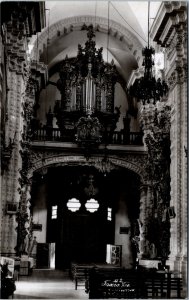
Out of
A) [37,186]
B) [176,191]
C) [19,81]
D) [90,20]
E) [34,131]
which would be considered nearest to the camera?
[176,191]

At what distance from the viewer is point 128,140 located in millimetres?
21938

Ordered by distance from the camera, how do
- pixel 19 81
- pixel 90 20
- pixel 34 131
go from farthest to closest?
pixel 90 20 < pixel 34 131 < pixel 19 81

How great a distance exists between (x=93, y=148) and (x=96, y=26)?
5665 millimetres

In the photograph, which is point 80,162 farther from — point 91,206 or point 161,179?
point 161,179

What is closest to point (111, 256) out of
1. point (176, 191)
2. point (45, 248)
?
point (45, 248)

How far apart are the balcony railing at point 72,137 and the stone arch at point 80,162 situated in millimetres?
716

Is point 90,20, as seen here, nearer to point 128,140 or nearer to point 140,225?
point 128,140

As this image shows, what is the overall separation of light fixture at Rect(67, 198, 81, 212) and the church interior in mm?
50

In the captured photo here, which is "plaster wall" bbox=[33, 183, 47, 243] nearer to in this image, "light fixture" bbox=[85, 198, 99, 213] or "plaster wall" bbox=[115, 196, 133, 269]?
"light fixture" bbox=[85, 198, 99, 213]

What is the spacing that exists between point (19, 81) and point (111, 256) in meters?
11.1

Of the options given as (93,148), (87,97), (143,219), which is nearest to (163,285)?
(143,219)

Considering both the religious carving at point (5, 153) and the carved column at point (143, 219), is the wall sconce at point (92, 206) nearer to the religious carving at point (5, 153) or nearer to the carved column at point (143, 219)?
the carved column at point (143, 219)

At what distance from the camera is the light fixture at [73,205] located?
24500 millimetres

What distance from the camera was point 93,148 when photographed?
2117 centimetres
